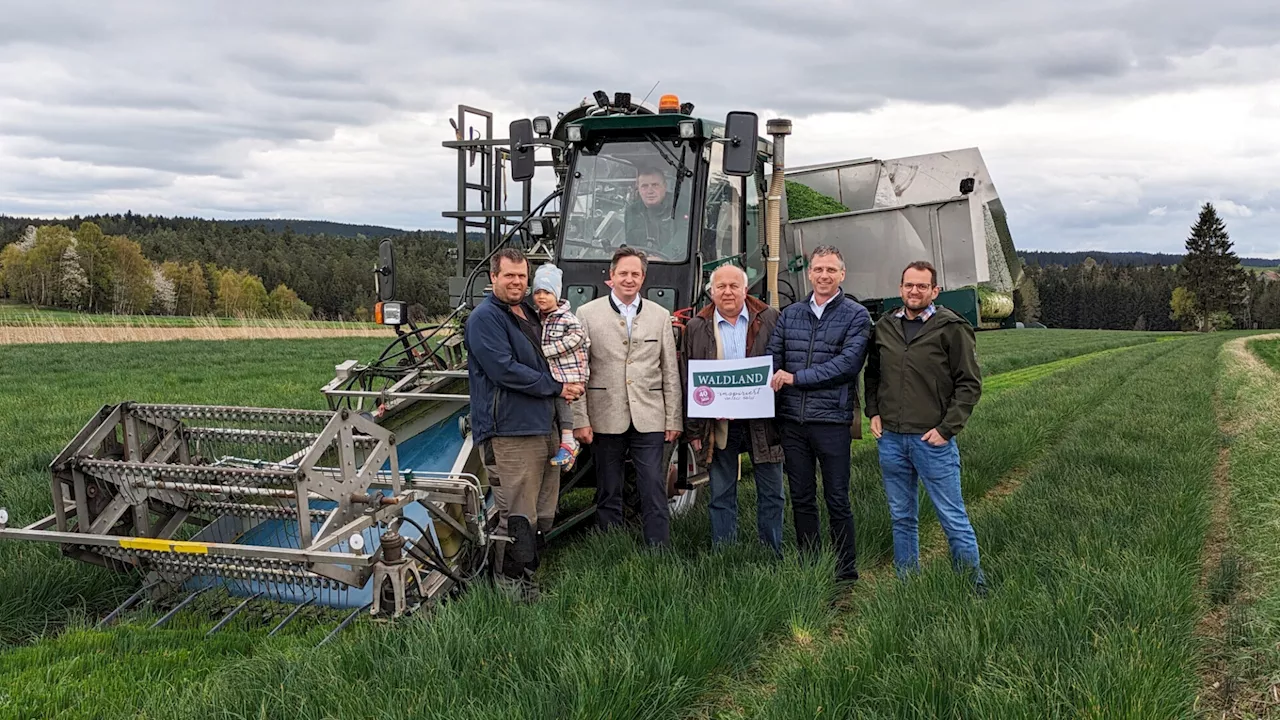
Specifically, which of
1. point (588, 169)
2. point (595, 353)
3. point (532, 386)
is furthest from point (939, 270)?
point (532, 386)

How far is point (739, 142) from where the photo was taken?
6273mm

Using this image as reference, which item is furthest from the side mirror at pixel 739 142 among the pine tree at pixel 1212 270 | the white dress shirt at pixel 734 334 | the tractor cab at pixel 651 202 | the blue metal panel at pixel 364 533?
the pine tree at pixel 1212 270

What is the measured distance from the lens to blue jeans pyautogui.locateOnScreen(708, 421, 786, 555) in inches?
220

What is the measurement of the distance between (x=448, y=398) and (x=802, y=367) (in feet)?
8.57

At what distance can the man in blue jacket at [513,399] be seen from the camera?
4.91 meters

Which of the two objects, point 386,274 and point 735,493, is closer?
point 735,493

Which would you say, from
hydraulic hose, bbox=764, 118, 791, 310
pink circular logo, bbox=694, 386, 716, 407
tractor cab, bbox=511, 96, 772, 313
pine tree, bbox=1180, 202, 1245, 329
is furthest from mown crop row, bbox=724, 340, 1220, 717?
pine tree, bbox=1180, 202, 1245, 329

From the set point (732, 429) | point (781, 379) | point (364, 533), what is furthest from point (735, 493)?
point (364, 533)

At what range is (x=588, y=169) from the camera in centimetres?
723

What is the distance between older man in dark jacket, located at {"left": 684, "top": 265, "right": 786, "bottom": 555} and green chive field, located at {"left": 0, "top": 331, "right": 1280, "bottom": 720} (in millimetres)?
238

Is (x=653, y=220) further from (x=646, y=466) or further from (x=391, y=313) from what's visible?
(x=646, y=466)

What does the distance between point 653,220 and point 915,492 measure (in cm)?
299

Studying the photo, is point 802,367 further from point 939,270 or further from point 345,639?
point 939,270

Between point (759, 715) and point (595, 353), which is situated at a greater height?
point (595, 353)
